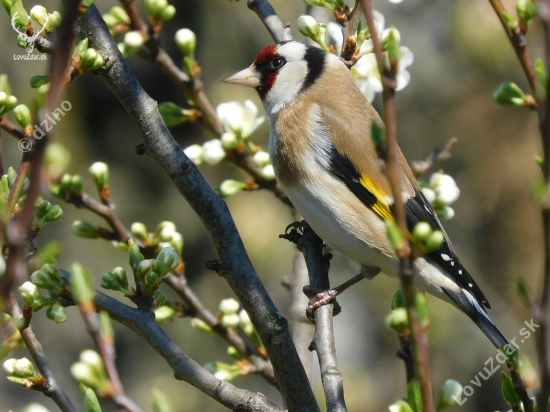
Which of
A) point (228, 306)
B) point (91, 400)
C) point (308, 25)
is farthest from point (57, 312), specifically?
point (308, 25)

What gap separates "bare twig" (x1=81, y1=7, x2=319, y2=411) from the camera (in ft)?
6.13

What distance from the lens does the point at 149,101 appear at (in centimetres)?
191

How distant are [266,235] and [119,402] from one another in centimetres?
457

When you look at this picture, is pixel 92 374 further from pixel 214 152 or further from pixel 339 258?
pixel 339 258

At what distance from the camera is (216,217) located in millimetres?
1910

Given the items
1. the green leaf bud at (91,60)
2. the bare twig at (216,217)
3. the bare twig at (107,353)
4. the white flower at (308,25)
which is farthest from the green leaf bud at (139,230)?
the bare twig at (107,353)

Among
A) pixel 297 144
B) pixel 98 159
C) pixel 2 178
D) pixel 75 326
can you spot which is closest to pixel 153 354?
pixel 75 326

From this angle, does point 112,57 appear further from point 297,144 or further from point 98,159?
point 98,159

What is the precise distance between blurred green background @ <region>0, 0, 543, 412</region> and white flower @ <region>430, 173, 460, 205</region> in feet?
10.1

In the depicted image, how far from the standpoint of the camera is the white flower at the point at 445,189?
98.7 inches

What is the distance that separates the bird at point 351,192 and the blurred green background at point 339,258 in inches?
106

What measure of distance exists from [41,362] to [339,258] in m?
4.67

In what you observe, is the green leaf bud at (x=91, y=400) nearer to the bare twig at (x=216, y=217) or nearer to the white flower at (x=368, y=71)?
the bare twig at (x=216, y=217)

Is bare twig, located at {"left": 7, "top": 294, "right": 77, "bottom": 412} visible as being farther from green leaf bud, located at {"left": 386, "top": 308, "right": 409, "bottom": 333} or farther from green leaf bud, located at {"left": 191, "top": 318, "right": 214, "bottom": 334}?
green leaf bud, located at {"left": 191, "top": 318, "right": 214, "bottom": 334}
